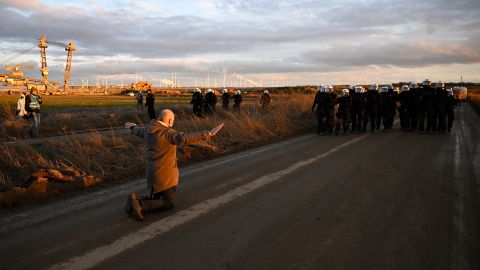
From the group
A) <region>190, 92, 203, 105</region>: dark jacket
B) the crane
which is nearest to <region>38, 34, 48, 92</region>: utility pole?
the crane

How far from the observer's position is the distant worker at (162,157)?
19.2 feet

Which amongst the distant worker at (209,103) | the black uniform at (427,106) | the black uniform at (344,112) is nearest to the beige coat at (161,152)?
the black uniform at (344,112)

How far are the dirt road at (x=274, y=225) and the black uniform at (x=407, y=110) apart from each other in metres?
9.66

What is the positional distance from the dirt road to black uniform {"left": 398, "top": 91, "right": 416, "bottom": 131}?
31.7 ft

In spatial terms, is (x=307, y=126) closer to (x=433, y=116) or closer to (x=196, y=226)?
(x=433, y=116)

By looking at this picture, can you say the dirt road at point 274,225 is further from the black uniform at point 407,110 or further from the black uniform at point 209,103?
the black uniform at point 209,103

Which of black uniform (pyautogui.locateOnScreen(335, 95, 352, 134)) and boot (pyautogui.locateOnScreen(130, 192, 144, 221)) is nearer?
boot (pyautogui.locateOnScreen(130, 192, 144, 221))

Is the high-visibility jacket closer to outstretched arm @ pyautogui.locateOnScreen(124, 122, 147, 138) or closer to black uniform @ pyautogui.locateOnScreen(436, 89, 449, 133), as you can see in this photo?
outstretched arm @ pyautogui.locateOnScreen(124, 122, 147, 138)

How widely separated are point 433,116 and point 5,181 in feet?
53.8

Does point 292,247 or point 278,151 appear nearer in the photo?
point 292,247

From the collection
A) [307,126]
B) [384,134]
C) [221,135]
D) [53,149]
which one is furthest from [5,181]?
[307,126]

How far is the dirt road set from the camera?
4391mm

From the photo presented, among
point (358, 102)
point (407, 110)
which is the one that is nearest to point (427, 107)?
point (407, 110)

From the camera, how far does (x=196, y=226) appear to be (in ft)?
17.8
